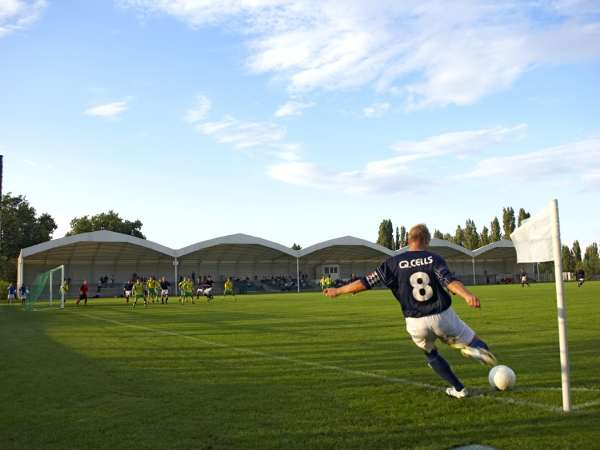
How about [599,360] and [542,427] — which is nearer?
[542,427]

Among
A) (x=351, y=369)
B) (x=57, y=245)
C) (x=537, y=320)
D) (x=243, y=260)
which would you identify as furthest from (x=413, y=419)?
(x=243, y=260)

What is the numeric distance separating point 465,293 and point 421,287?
1.73 ft

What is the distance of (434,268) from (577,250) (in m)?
109

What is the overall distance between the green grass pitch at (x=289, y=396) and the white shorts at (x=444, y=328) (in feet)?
2.43

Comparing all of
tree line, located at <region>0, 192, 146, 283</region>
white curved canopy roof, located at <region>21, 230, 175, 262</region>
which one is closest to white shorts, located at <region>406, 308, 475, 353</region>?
white curved canopy roof, located at <region>21, 230, 175, 262</region>

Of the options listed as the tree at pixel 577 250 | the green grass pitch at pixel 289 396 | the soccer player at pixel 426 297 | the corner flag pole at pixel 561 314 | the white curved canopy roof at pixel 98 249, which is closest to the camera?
the green grass pitch at pixel 289 396

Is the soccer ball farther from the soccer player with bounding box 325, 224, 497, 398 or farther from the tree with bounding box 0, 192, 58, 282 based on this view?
the tree with bounding box 0, 192, 58, 282

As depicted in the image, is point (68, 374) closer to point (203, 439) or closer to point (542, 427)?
point (203, 439)

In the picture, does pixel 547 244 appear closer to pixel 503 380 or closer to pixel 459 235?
pixel 503 380

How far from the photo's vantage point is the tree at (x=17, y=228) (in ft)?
236

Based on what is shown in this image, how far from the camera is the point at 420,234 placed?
5613 mm

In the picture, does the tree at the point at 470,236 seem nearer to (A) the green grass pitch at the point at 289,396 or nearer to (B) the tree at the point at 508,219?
(B) the tree at the point at 508,219

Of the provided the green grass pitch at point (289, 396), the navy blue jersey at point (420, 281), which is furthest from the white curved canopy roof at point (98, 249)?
the navy blue jersey at point (420, 281)

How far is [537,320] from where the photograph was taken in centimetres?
1427
